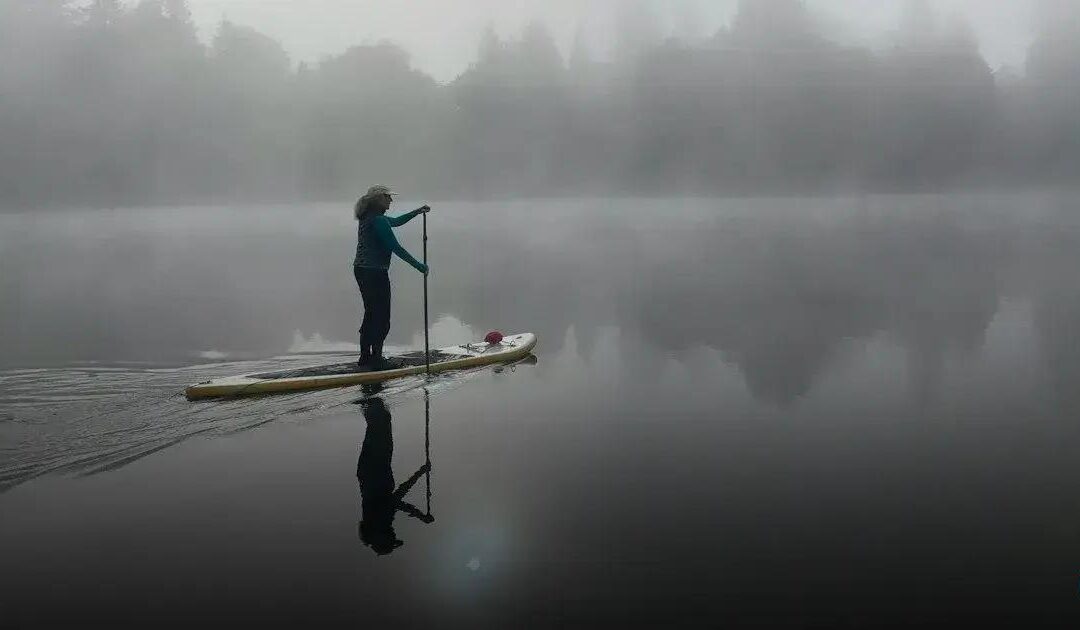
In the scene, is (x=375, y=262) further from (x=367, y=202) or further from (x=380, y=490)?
(x=380, y=490)

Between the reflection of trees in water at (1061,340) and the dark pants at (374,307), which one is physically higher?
the dark pants at (374,307)

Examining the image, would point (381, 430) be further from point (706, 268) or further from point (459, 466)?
point (706, 268)

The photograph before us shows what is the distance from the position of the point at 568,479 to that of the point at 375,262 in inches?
237

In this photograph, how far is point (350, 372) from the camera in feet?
44.1

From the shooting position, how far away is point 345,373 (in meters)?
13.4

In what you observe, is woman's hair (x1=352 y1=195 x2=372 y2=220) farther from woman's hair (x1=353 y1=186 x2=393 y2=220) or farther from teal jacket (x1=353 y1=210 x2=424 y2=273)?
teal jacket (x1=353 y1=210 x2=424 y2=273)

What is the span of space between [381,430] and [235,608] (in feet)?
15.3

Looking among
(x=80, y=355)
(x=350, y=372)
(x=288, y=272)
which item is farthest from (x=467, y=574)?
(x=288, y=272)

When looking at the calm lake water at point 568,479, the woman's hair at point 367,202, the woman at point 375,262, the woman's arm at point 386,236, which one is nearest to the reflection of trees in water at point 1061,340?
the calm lake water at point 568,479

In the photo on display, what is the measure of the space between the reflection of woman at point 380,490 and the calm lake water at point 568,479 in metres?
0.04

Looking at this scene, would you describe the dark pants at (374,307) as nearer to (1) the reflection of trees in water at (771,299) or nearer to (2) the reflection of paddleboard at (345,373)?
(2) the reflection of paddleboard at (345,373)

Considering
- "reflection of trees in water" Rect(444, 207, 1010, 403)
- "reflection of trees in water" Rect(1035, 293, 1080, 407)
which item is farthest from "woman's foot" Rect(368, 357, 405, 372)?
"reflection of trees in water" Rect(1035, 293, 1080, 407)

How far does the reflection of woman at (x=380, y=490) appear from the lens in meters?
7.59

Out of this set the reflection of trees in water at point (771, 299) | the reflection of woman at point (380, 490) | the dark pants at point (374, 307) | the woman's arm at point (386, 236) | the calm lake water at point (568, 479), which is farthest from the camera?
the reflection of trees in water at point (771, 299)
